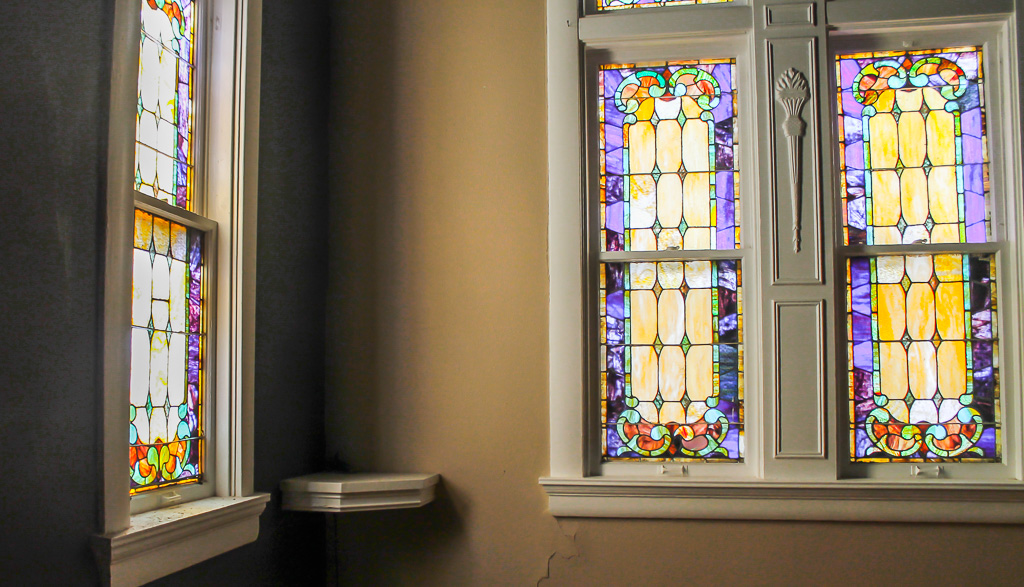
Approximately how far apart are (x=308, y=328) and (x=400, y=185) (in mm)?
675

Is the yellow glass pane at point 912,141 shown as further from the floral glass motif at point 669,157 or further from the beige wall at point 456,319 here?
the beige wall at point 456,319

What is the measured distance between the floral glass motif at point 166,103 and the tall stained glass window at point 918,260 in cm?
236

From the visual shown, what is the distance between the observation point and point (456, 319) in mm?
2787

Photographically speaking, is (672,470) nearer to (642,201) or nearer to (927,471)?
(927,471)

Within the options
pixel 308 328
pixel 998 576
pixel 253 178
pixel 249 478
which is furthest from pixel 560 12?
pixel 998 576

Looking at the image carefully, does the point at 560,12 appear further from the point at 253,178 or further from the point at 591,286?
the point at 253,178

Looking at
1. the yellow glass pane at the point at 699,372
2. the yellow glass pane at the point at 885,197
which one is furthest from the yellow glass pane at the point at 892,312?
the yellow glass pane at the point at 699,372

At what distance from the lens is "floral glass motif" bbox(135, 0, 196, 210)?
6.60 ft

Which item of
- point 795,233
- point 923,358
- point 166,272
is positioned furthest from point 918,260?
point 166,272

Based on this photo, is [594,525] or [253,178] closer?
[253,178]

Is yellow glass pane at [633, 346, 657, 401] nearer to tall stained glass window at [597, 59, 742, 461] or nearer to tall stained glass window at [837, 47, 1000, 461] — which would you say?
tall stained glass window at [597, 59, 742, 461]

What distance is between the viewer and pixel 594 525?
2.65 meters

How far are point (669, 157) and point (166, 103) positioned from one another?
70.5 inches

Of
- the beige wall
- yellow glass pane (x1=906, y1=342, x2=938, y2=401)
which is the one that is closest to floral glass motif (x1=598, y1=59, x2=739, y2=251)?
the beige wall
